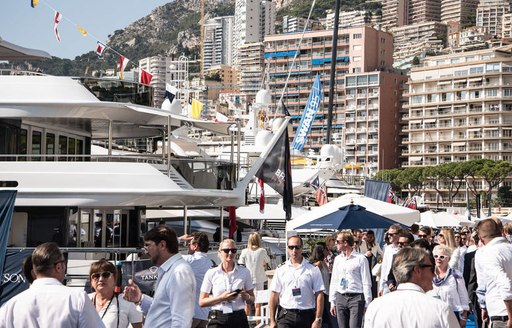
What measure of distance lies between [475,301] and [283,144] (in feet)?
37.7

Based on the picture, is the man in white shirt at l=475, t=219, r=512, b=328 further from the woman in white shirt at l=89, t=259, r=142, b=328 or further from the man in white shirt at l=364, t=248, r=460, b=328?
the man in white shirt at l=364, t=248, r=460, b=328

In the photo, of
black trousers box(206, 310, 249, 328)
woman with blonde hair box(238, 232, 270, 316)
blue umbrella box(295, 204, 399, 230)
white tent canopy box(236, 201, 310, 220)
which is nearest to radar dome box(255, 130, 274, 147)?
white tent canopy box(236, 201, 310, 220)

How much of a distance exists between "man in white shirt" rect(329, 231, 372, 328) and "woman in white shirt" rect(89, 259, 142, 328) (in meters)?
5.33

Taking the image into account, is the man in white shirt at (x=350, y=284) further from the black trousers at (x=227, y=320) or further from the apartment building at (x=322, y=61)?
the apartment building at (x=322, y=61)

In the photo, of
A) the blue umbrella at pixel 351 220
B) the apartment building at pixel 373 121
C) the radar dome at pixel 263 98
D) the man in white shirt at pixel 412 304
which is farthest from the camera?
the apartment building at pixel 373 121

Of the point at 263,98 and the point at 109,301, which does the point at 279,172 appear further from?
the point at 263,98

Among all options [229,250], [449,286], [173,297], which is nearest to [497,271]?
[449,286]

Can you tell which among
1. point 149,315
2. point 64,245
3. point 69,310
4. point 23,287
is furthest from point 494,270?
point 64,245

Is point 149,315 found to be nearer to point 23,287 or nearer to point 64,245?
point 23,287

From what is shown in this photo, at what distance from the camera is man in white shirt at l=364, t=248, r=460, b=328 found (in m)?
5.89

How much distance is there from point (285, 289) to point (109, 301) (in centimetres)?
365

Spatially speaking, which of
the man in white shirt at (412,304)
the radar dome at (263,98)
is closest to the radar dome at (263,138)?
the radar dome at (263,98)

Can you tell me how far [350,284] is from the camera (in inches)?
507

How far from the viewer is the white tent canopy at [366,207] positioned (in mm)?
18453
